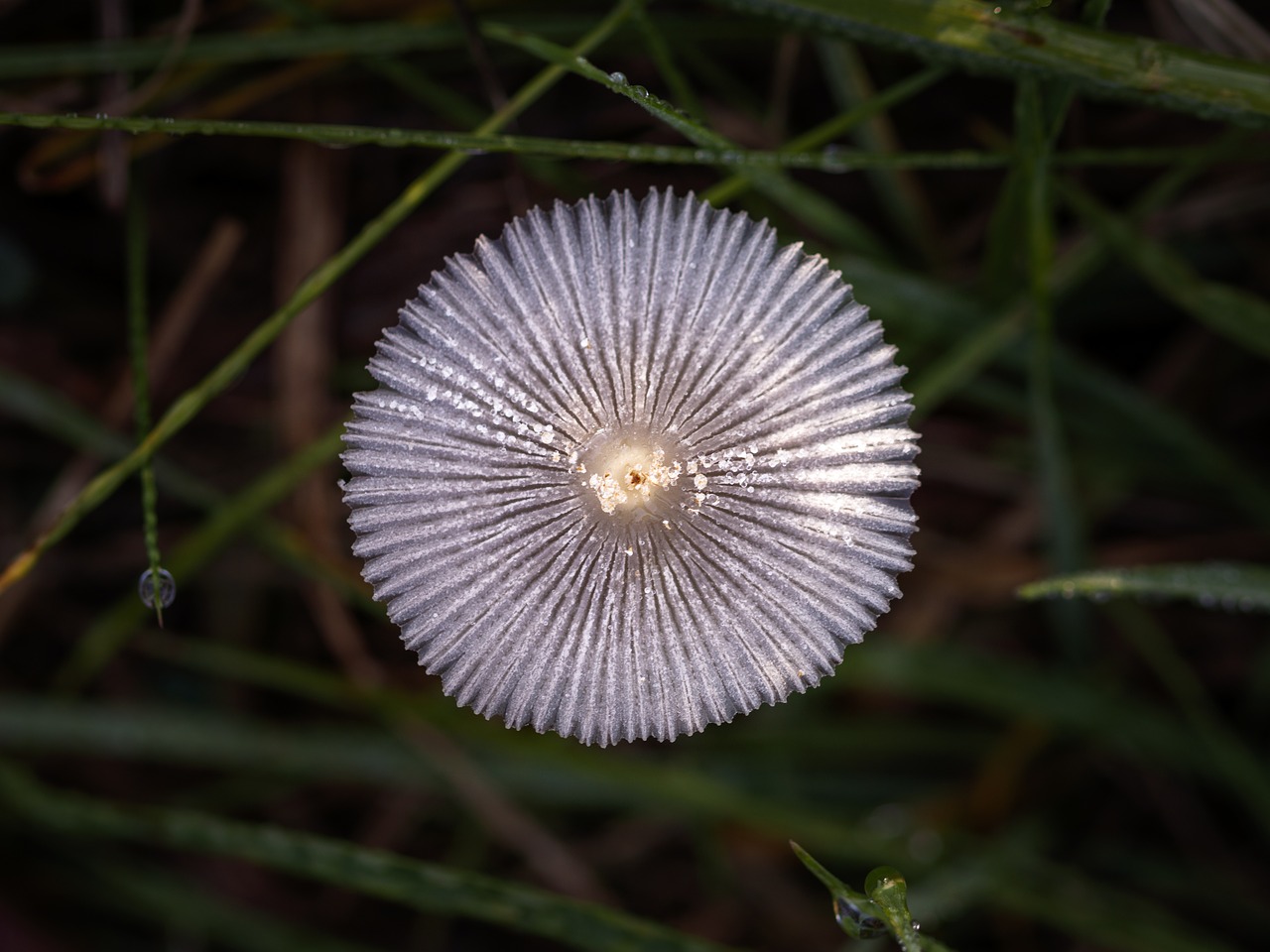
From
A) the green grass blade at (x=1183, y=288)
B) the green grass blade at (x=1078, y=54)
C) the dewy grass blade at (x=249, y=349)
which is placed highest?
the green grass blade at (x=1183, y=288)

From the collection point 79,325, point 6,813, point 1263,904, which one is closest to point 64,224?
point 79,325

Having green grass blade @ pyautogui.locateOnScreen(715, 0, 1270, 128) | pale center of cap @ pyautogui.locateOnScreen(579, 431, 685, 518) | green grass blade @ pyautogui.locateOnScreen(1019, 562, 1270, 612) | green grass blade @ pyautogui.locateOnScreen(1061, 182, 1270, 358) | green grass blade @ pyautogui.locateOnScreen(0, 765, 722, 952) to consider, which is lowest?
green grass blade @ pyautogui.locateOnScreen(0, 765, 722, 952)

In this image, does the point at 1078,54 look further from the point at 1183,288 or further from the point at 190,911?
the point at 190,911

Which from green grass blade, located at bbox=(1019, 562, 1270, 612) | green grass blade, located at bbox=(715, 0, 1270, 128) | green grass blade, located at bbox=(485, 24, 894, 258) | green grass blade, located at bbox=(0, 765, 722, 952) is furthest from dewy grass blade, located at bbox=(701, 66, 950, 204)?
green grass blade, located at bbox=(0, 765, 722, 952)

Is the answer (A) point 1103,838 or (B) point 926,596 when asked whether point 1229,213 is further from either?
(A) point 1103,838

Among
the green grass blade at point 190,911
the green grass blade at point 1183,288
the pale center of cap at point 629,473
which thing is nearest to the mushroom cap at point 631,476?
the pale center of cap at point 629,473

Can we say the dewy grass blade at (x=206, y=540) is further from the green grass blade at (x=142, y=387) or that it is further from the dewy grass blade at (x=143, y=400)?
the green grass blade at (x=142, y=387)

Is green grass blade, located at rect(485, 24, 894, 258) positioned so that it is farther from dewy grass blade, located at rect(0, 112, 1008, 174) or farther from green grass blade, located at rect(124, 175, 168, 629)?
green grass blade, located at rect(124, 175, 168, 629)

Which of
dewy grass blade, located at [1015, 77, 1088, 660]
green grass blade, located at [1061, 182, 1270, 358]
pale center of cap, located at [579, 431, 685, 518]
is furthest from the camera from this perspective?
green grass blade, located at [1061, 182, 1270, 358]
